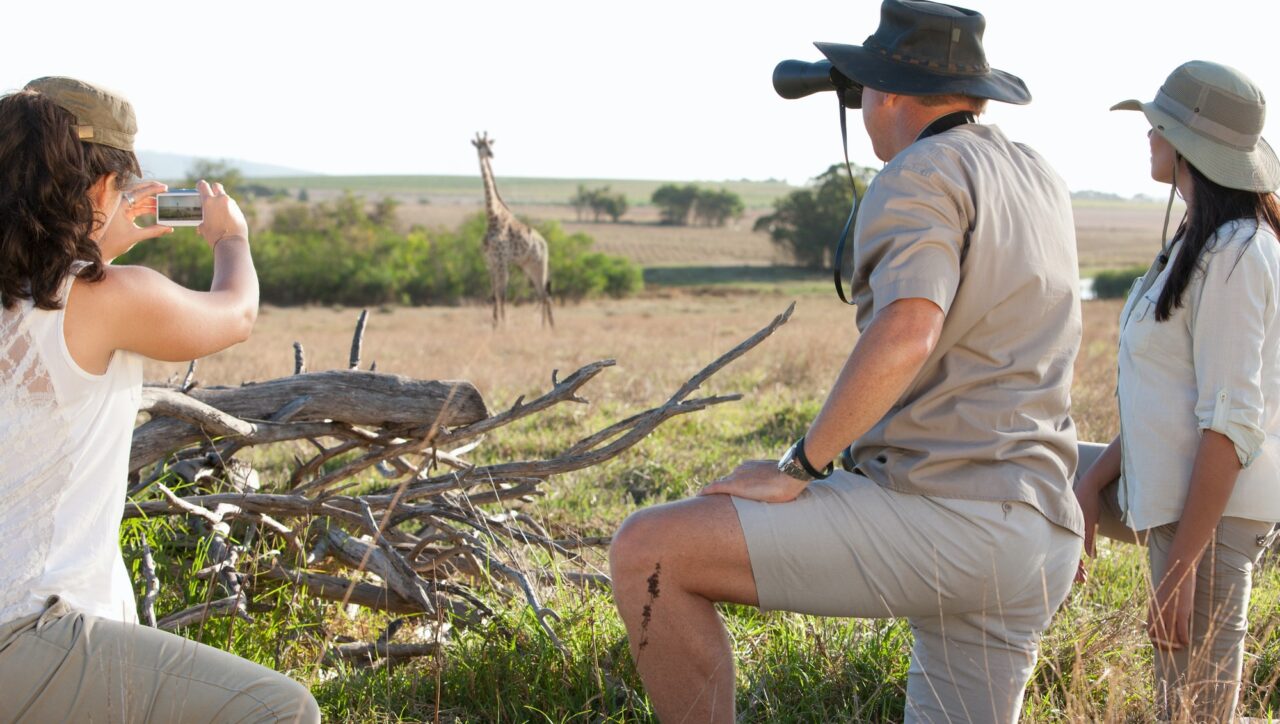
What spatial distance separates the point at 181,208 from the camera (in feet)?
7.36

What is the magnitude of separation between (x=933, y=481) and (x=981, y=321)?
0.32 metres

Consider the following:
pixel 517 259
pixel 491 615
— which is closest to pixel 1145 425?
pixel 491 615

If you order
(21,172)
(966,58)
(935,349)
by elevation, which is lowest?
(935,349)

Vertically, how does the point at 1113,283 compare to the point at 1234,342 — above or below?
below

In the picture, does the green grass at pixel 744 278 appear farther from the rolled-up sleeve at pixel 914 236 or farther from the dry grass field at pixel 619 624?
the rolled-up sleeve at pixel 914 236

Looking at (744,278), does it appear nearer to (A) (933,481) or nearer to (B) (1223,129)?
(B) (1223,129)

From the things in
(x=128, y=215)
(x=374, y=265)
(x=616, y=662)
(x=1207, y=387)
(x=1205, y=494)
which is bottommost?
(x=374, y=265)

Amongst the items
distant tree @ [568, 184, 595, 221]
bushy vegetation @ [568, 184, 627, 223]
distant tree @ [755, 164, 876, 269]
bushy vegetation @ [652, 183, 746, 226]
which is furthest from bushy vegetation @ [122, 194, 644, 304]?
bushy vegetation @ [652, 183, 746, 226]

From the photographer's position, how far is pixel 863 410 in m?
1.98

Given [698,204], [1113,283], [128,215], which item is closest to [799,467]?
[128,215]

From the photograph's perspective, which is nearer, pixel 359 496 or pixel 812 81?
pixel 812 81

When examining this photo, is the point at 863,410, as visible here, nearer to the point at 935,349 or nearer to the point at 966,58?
the point at 935,349

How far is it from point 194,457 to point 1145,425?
315 centimetres

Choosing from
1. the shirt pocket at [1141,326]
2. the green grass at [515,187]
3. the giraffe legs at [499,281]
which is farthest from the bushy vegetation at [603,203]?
the shirt pocket at [1141,326]
